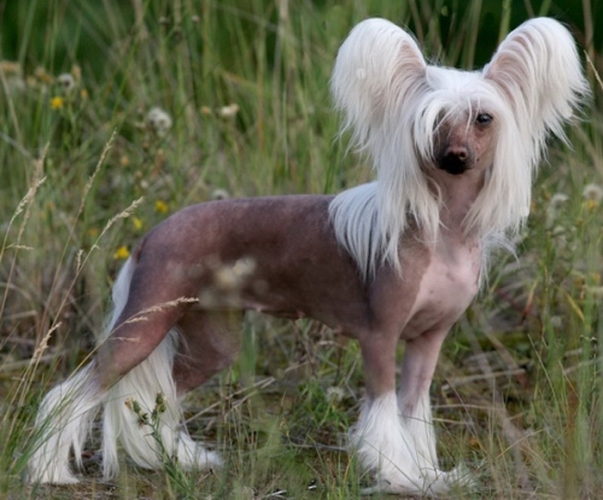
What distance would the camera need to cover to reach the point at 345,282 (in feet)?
12.7

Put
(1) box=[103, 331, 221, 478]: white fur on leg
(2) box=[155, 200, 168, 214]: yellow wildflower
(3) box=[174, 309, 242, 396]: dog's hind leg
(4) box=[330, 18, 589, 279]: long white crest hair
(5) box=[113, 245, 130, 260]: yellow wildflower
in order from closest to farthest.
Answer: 1. (4) box=[330, 18, 589, 279]: long white crest hair
2. (1) box=[103, 331, 221, 478]: white fur on leg
3. (3) box=[174, 309, 242, 396]: dog's hind leg
4. (5) box=[113, 245, 130, 260]: yellow wildflower
5. (2) box=[155, 200, 168, 214]: yellow wildflower

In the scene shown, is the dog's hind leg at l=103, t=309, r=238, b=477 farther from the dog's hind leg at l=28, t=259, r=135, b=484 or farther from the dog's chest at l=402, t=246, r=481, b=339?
the dog's chest at l=402, t=246, r=481, b=339

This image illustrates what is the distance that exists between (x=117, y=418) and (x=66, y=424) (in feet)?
1.33

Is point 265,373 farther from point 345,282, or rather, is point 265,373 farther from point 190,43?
point 190,43

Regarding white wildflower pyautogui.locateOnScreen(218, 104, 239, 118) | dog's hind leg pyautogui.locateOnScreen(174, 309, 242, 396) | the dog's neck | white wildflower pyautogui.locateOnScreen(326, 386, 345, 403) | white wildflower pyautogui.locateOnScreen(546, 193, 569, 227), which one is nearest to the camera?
the dog's neck

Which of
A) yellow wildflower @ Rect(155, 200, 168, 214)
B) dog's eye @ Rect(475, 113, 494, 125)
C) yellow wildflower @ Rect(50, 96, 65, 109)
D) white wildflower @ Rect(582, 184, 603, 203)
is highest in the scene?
dog's eye @ Rect(475, 113, 494, 125)

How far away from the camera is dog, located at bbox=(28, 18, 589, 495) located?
12.0ft

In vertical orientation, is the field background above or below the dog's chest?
below

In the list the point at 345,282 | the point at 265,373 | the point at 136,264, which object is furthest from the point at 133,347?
the point at 265,373

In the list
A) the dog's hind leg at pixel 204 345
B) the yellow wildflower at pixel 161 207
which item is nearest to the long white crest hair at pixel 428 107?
the dog's hind leg at pixel 204 345

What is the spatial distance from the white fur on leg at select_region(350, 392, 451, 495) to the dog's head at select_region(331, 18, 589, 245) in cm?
51

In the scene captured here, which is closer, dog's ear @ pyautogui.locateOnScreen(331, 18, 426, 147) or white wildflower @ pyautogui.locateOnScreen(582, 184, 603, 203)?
dog's ear @ pyautogui.locateOnScreen(331, 18, 426, 147)

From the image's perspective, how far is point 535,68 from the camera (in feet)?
11.9

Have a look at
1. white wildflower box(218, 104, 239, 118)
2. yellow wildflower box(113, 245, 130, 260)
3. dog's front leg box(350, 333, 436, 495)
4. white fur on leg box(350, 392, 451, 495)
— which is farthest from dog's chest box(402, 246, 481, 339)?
white wildflower box(218, 104, 239, 118)
